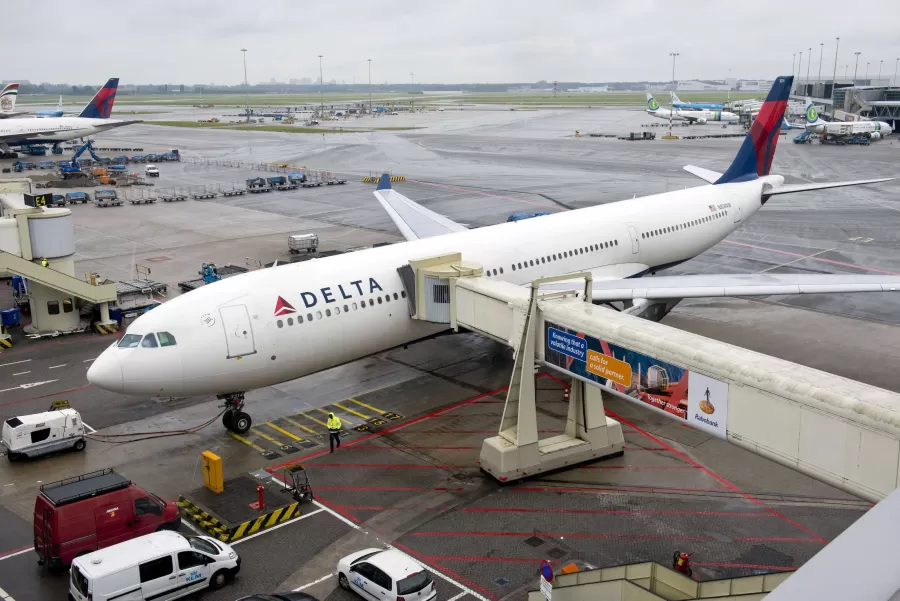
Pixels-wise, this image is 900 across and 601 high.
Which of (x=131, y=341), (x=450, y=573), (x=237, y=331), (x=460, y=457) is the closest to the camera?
(x=450, y=573)

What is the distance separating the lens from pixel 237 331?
2447cm

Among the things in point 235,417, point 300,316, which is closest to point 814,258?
point 300,316

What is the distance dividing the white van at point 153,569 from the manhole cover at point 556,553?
7533 millimetres

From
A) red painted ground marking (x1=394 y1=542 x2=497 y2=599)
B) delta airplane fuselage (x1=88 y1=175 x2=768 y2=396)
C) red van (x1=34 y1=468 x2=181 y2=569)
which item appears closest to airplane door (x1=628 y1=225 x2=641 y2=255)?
delta airplane fuselage (x1=88 y1=175 x2=768 y2=396)

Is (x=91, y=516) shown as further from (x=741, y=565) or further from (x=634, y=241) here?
(x=634, y=241)

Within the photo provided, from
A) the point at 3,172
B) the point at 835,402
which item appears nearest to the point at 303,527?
the point at 835,402

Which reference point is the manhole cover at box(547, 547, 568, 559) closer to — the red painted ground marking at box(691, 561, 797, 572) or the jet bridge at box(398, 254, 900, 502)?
the red painted ground marking at box(691, 561, 797, 572)

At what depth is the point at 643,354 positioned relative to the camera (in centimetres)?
1830

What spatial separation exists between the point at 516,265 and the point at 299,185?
5968cm

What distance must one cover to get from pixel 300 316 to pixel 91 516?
8.61m

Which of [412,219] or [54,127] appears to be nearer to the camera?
[412,219]

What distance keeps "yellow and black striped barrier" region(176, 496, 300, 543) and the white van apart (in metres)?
1.62

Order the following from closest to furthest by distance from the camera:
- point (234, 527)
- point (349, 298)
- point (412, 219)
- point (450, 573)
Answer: point (450, 573), point (234, 527), point (349, 298), point (412, 219)

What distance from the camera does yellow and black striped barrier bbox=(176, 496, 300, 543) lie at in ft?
67.9
